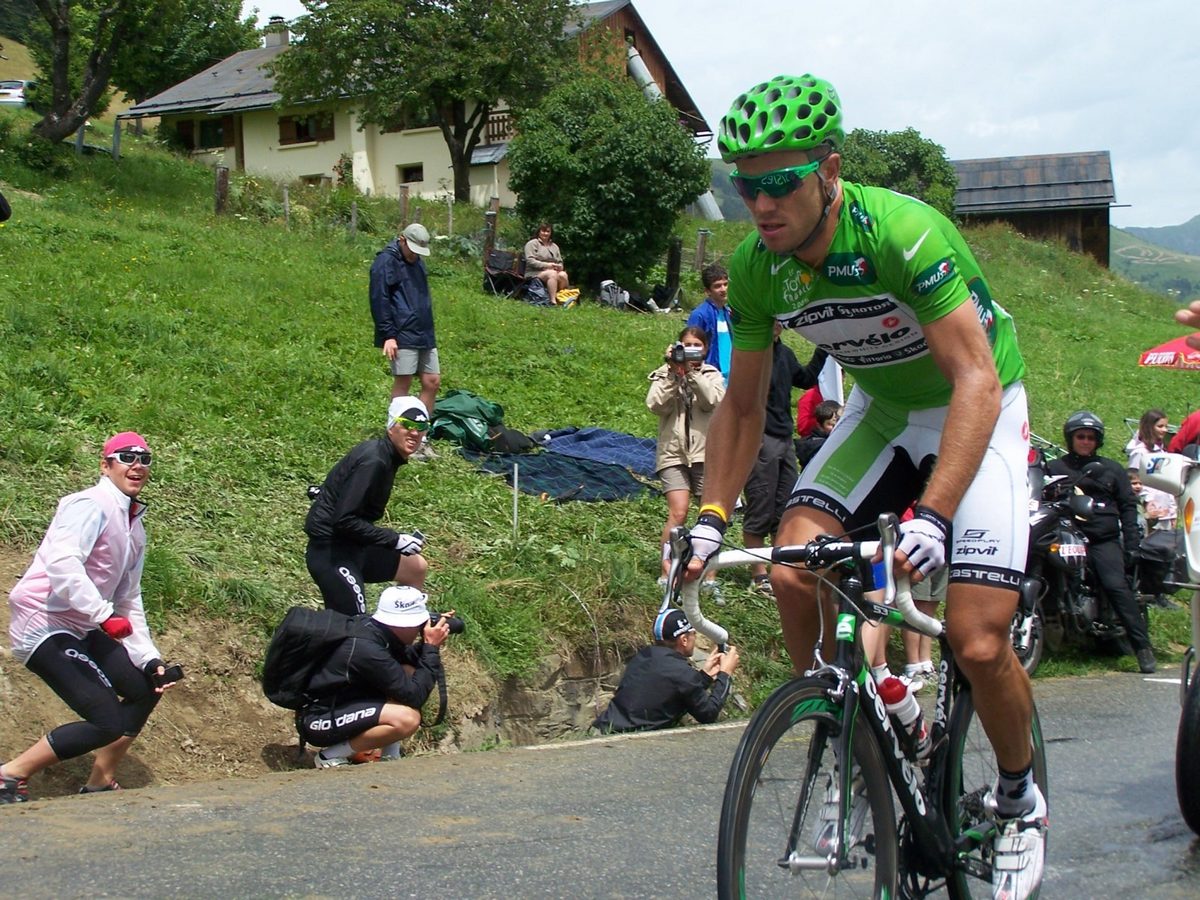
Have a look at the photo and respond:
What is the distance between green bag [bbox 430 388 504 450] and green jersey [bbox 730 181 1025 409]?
26.5ft

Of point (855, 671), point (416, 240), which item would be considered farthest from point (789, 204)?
point (416, 240)

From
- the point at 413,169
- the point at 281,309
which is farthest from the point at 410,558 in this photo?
the point at 413,169

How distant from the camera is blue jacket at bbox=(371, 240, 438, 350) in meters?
11.3

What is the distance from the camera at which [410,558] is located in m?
8.13

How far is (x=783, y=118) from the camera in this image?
11.6 ft

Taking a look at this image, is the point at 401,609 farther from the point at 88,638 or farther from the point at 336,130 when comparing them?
the point at 336,130

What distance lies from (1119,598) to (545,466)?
5.02 metres

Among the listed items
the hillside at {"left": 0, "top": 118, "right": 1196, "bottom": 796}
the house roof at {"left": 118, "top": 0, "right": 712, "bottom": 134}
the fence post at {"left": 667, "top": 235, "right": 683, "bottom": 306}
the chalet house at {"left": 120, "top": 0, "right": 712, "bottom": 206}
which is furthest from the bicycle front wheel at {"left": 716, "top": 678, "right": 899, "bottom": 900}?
the house roof at {"left": 118, "top": 0, "right": 712, "bottom": 134}

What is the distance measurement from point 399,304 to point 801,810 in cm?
870

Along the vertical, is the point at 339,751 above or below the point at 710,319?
below

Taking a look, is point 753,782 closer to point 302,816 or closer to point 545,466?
point 302,816

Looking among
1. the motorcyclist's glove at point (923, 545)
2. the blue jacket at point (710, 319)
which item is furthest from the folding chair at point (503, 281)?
the motorcyclist's glove at point (923, 545)

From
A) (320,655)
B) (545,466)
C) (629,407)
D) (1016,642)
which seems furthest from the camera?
(629,407)

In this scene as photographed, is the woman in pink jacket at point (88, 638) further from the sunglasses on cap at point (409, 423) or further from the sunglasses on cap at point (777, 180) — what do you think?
the sunglasses on cap at point (777, 180)
